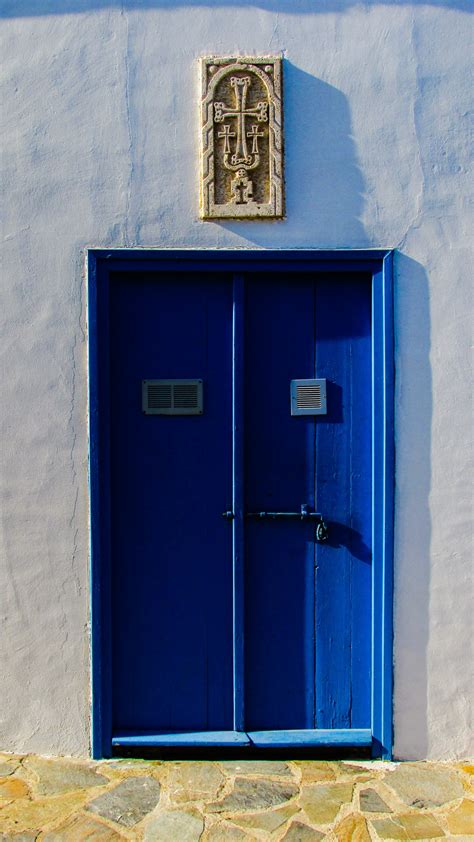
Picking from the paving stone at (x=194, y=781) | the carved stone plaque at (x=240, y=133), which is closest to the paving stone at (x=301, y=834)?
the paving stone at (x=194, y=781)

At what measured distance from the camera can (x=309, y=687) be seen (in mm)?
3418

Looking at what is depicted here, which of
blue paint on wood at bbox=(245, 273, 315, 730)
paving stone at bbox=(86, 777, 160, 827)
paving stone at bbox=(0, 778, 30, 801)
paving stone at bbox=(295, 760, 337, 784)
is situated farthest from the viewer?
blue paint on wood at bbox=(245, 273, 315, 730)

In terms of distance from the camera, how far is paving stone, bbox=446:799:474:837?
2797 millimetres

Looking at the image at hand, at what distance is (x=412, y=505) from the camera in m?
3.33

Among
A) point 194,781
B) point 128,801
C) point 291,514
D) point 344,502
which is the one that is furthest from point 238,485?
point 128,801

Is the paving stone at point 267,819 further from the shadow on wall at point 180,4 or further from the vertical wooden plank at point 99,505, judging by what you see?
the shadow on wall at point 180,4

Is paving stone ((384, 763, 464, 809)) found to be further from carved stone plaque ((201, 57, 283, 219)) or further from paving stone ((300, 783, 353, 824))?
carved stone plaque ((201, 57, 283, 219))

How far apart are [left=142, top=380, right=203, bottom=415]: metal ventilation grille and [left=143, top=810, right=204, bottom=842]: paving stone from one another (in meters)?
1.70

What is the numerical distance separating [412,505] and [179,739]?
1.54 metres

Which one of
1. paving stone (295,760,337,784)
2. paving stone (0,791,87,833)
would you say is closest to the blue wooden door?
paving stone (295,760,337,784)

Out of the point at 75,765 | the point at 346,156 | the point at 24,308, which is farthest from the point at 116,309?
the point at 75,765

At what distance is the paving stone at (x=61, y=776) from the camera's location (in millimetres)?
3086

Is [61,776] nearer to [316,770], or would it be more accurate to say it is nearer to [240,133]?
[316,770]

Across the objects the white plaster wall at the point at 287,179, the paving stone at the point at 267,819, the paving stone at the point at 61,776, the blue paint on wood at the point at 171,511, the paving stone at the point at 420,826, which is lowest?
the paving stone at the point at 420,826
